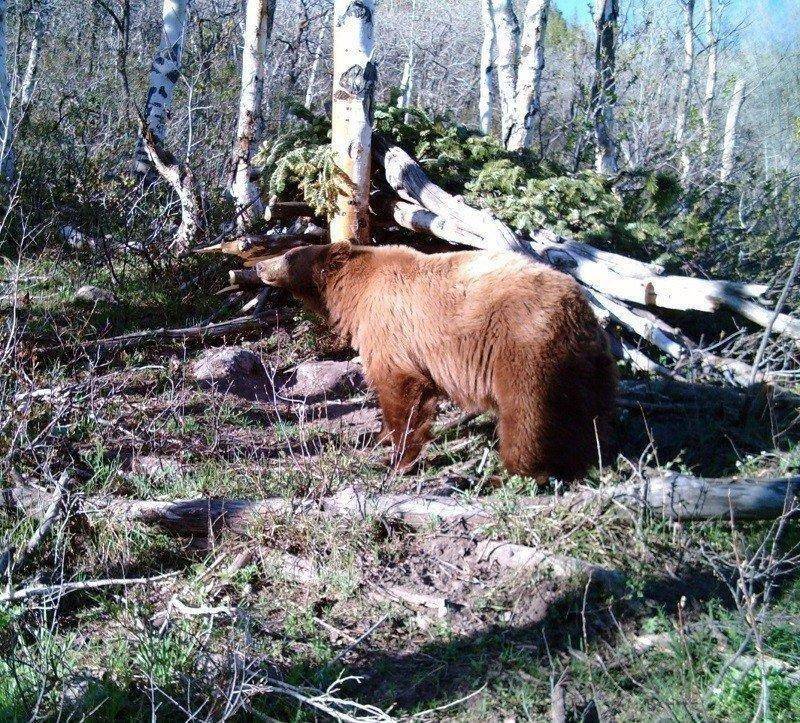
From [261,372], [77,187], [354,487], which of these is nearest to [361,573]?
[354,487]

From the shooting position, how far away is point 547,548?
13.3ft

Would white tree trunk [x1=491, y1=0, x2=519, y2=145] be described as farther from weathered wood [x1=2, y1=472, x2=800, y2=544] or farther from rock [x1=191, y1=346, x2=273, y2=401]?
weathered wood [x1=2, y1=472, x2=800, y2=544]

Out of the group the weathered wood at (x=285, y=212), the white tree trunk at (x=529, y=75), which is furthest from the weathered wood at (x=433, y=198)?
the white tree trunk at (x=529, y=75)

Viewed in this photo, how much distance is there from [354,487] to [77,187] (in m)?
5.95

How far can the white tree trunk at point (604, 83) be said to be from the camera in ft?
33.6

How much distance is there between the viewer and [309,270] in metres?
6.34

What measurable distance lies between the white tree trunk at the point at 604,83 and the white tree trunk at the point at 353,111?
165 inches

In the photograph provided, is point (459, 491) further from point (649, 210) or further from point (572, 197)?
point (649, 210)

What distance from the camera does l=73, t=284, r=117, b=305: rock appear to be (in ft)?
26.0

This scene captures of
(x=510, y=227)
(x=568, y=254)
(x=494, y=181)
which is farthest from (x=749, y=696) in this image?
(x=494, y=181)

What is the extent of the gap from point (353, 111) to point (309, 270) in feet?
6.57

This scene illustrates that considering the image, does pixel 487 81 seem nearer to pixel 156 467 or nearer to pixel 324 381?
pixel 324 381

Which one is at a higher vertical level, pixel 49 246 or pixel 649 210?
pixel 649 210

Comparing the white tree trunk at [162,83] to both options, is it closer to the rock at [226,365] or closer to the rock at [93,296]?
the rock at [93,296]
